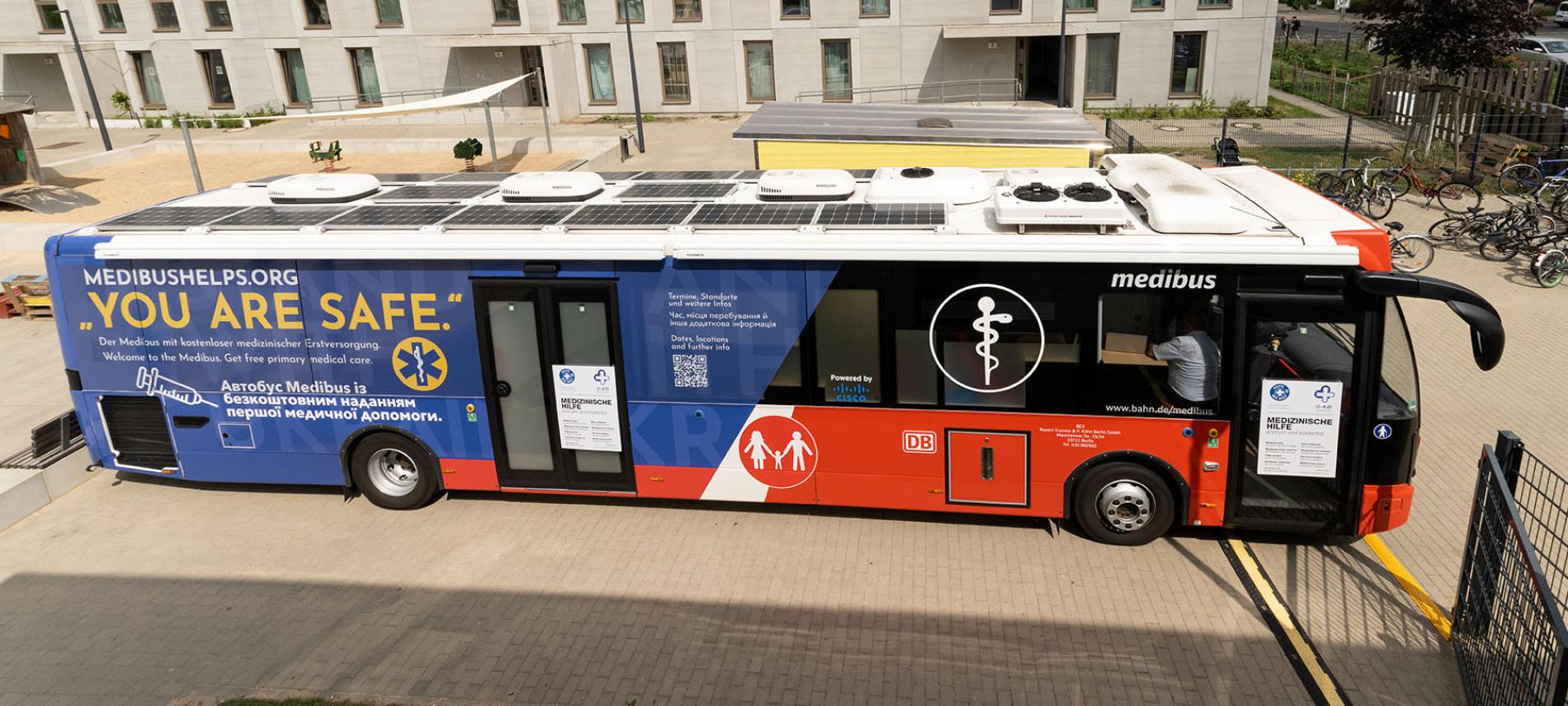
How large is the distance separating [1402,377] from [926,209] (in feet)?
12.3

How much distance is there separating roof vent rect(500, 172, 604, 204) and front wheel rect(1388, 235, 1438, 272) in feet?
41.1

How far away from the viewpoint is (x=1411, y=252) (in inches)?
614

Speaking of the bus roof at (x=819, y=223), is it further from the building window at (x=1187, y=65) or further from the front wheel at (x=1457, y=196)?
the building window at (x=1187, y=65)

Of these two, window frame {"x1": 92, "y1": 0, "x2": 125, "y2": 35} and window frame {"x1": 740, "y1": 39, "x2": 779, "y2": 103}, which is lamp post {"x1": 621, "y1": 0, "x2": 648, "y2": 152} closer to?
window frame {"x1": 740, "y1": 39, "x2": 779, "y2": 103}

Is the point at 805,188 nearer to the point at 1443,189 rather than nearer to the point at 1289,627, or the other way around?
the point at 1289,627

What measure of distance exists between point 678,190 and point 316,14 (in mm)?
33591

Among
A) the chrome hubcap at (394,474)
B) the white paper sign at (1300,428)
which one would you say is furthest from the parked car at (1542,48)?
the chrome hubcap at (394,474)

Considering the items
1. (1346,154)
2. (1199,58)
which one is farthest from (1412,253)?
(1199,58)

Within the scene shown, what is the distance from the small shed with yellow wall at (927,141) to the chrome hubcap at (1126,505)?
242 inches

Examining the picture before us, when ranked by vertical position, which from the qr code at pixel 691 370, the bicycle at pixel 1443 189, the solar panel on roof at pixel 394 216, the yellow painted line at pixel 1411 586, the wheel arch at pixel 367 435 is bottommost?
the yellow painted line at pixel 1411 586

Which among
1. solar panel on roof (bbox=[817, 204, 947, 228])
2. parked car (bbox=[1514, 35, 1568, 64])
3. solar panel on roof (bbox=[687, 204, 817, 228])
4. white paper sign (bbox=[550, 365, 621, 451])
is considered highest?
solar panel on roof (bbox=[687, 204, 817, 228])

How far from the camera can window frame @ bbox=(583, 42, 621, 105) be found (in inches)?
1404

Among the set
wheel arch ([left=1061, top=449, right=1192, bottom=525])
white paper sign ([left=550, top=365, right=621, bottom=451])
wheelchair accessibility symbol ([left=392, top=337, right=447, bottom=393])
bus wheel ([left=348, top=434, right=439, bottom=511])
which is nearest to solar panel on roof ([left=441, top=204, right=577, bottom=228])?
wheelchair accessibility symbol ([left=392, top=337, right=447, bottom=393])

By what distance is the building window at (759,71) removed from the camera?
34969 millimetres
